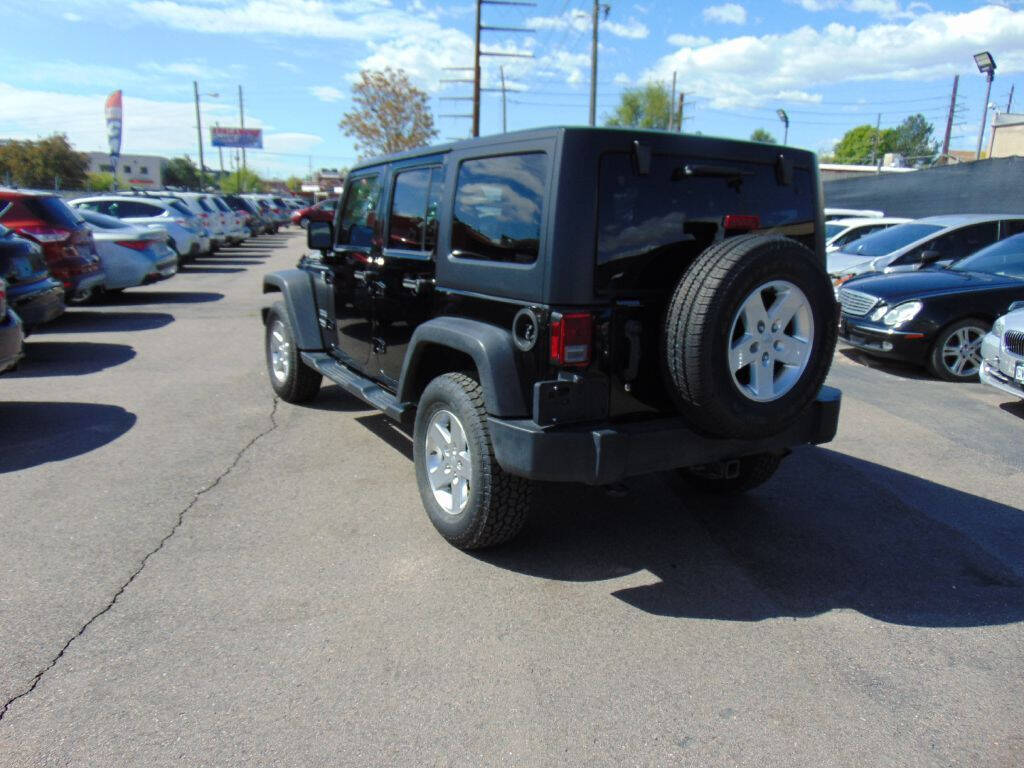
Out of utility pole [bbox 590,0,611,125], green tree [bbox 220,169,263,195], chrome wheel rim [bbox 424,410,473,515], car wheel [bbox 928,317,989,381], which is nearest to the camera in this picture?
chrome wheel rim [bbox 424,410,473,515]

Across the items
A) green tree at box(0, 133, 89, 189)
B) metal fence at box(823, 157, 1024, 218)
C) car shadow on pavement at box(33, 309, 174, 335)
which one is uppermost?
green tree at box(0, 133, 89, 189)

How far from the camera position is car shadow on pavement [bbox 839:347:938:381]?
851 cm

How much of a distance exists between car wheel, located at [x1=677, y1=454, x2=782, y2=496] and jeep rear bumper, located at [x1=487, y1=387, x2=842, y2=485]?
0.60m

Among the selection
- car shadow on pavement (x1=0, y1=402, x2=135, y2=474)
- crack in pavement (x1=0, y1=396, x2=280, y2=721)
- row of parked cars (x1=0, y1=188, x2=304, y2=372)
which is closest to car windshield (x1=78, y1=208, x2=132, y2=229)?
row of parked cars (x1=0, y1=188, x2=304, y2=372)

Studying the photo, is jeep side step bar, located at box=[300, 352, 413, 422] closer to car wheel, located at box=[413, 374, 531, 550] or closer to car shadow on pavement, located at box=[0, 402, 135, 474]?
car wheel, located at box=[413, 374, 531, 550]

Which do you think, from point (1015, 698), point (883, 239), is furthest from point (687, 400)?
point (883, 239)

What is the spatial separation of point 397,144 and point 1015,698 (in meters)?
54.2

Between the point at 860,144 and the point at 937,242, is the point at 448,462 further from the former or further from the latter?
the point at 860,144

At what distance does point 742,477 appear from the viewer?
15.1 ft

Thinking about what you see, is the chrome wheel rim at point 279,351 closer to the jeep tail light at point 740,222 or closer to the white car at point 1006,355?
the jeep tail light at point 740,222

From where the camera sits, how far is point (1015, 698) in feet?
9.28

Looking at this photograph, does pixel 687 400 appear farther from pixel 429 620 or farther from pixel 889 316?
pixel 889 316

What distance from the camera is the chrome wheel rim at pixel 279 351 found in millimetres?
6430

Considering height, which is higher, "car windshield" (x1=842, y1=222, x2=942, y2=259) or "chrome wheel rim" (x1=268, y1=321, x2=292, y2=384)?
"car windshield" (x1=842, y1=222, x2=942, y2=259)
